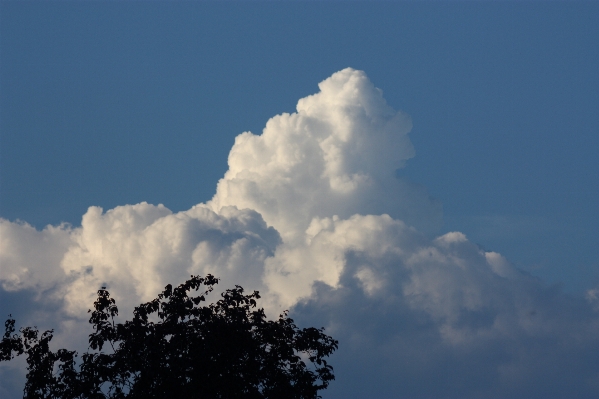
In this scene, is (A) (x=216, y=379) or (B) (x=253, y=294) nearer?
(A) (x=216, y=379)

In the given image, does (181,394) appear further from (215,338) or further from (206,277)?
(206,277)

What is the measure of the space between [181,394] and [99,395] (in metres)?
3.73

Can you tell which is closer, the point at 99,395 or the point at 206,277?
the point at 99,395

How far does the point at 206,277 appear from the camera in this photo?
4172 cm

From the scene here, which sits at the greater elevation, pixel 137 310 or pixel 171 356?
pixel 137 310

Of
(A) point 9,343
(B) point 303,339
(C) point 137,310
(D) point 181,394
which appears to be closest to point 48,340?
(A) point 9,343

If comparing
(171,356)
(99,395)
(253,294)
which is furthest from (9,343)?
(253,294)

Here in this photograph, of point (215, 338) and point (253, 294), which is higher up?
point (253, 294)

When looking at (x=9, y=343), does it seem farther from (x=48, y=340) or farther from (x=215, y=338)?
(x=215, y=338)

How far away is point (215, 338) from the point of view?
38906 millimetres

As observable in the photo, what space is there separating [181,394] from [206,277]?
5.81 m

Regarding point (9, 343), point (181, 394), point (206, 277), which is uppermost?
point (206, 277)

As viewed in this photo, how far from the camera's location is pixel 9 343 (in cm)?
4078

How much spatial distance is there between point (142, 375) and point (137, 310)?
128 inches
